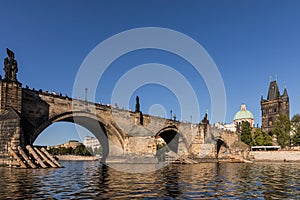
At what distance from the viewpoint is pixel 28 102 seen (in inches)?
1658

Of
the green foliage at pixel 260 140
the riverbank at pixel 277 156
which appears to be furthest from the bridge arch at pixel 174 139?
the green foliage at pixel 260 140

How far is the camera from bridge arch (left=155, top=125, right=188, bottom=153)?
84037mm

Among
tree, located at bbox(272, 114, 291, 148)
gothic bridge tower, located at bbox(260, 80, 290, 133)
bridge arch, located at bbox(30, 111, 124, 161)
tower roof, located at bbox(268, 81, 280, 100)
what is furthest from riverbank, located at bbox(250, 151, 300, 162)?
tower roof, located at bbox(268, 81, 280, 100)

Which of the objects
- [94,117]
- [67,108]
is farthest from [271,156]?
[67,108]

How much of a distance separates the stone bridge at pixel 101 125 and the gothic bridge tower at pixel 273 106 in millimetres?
53715

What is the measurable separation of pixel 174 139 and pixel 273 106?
276 ft

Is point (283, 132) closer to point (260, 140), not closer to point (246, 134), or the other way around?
point (260, 140)

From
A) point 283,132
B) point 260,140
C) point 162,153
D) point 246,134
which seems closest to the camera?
point 162,153

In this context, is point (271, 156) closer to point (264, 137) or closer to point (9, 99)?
point (264, 137)

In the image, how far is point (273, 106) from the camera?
154500 mm

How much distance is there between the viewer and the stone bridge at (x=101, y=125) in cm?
3559

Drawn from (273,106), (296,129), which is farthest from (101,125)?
(273,106)

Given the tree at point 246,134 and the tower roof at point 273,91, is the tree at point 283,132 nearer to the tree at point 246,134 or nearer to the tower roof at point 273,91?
the tree at point 246,134

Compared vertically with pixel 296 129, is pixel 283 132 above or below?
below
